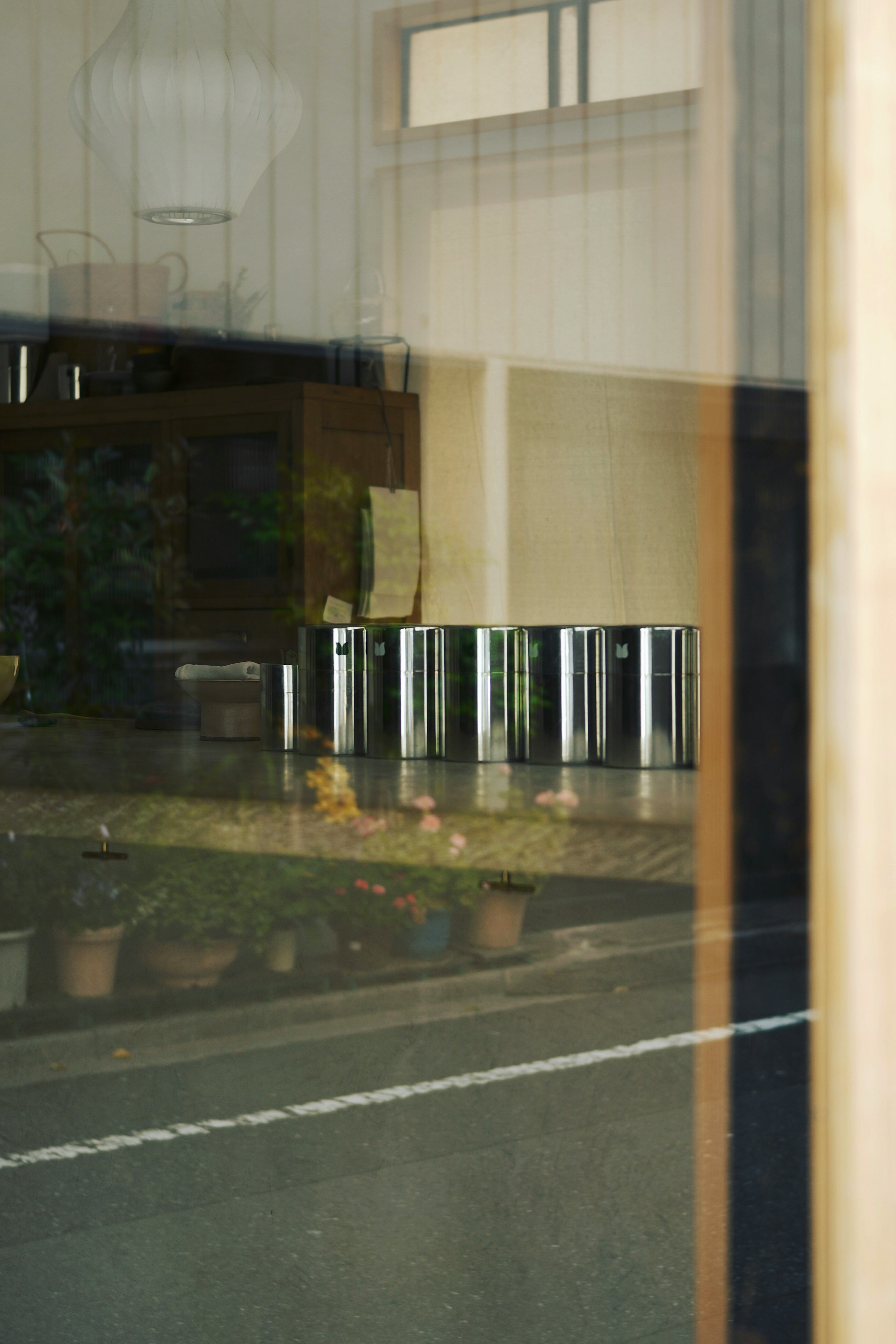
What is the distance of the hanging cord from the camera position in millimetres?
493

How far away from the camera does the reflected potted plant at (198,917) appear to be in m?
0.58

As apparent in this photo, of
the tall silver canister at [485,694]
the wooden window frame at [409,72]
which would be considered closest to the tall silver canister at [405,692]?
the tall silver canister at [485,694]

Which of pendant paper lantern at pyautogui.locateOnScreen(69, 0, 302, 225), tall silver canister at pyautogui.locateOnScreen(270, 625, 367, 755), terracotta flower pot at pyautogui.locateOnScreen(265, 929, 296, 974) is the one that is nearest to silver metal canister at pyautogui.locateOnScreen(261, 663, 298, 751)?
tall silver canister at pyautogui.locateOnScreen(270, 625, 367, 755)

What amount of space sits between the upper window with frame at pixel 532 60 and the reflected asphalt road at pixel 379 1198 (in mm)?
321

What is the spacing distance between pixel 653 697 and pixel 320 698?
0.61 ft

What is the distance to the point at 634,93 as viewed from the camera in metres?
0.41

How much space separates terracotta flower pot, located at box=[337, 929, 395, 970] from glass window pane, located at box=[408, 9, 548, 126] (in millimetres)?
364

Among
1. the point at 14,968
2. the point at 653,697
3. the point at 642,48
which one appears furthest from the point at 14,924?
the point at 642,48

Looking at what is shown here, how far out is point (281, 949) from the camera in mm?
583

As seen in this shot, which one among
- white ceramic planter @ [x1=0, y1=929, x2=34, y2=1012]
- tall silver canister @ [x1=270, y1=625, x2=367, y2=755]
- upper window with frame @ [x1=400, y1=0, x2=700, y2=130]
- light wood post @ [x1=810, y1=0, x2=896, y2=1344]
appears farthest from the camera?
white ceramic planter @ [x1=0, y1=929, x2=34, y2=1012]

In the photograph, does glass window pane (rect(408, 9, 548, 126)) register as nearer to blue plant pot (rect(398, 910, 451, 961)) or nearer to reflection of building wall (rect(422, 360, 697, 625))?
reflection of building wall (rect(422, 360, 697, 625))

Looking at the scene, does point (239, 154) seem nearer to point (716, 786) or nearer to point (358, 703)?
point (358, 703)

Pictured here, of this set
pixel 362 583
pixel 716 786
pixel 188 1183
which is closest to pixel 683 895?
pixel 716 786

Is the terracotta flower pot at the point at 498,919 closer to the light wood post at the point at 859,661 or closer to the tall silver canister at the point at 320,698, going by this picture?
the tall silver canister at the point at 320,698
